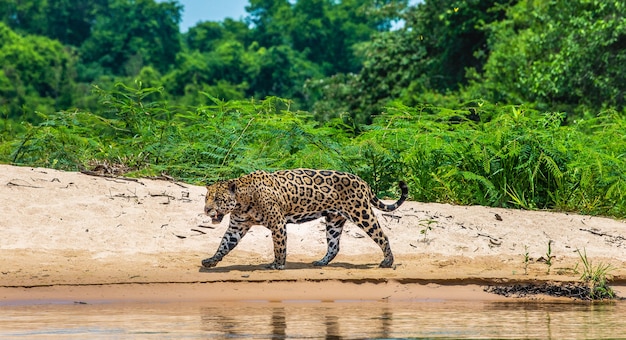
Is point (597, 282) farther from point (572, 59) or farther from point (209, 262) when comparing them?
point (572, 59)

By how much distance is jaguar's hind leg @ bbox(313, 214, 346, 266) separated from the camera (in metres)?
12.6

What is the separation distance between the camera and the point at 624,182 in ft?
50.4

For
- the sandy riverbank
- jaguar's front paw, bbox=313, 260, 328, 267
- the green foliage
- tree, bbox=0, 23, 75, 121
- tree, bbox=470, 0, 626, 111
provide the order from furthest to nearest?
1. tree, bbox=0, 23, 75, 121
2. tree, bbox=470, 0, 626, 111
3. the green foliage
4. jaguar's front paw, bbox=313, 260, 328, 267
5. the sandy riverbank

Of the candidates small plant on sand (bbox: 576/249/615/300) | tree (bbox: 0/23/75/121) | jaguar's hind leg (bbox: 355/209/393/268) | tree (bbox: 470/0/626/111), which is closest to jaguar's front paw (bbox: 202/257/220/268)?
jaguar's hind leg (bbox: 355/209/393/268)

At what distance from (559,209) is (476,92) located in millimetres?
19215

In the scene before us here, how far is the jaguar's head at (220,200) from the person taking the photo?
11633 millimetres

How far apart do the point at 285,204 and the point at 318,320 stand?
2100 millimetres

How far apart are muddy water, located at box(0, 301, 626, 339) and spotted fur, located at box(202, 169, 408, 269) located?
103 centimetres

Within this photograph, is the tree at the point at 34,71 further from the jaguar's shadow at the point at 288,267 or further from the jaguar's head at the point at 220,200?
the jaguar's head at the point at 220,200

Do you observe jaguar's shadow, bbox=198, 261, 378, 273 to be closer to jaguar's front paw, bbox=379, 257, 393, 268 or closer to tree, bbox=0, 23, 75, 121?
jaguar's front paw, bbox=379, 257, 393, 268

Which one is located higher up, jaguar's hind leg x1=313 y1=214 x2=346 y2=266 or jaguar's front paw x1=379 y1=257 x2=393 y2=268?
jaguar's hind leg x1=313 y1=214 x2=346 y2=266

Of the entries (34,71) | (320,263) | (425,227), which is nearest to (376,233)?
(320,263)

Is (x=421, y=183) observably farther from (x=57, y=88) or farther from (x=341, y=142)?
(x=57, y=88)

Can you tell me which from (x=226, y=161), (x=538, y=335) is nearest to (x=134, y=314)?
(x=538, y=335)
